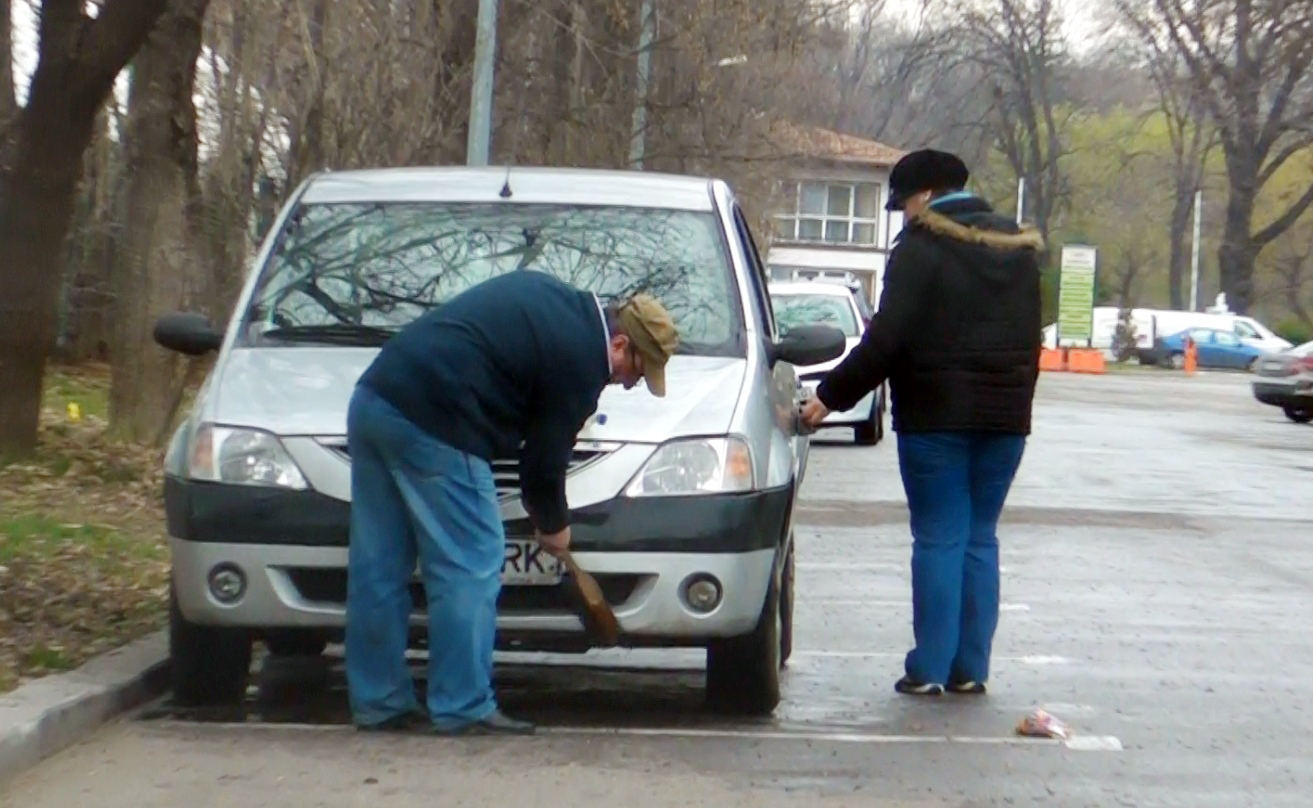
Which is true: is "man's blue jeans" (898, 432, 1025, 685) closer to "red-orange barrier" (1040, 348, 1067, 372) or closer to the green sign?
the green sign

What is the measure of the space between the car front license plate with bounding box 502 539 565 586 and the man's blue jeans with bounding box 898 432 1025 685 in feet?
5.14

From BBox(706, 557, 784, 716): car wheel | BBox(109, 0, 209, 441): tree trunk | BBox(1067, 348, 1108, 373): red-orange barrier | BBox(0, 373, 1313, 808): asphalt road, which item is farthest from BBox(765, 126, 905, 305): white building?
BBox(706, 557, 784, 716): car wheel

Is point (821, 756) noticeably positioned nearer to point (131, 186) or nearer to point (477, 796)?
point (477, 796)

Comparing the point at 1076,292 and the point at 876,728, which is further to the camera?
the point at 1076,292

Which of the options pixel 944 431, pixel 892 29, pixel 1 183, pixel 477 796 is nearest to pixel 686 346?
pixel 944 431

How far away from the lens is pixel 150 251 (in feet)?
50.6

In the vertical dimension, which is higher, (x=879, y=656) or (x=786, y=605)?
(x=786, y=605)

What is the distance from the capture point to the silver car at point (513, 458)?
7.20 meters

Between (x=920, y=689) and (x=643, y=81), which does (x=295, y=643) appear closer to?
(x=920, y=689)

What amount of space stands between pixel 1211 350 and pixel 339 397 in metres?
62.3

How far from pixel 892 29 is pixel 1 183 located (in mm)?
56426

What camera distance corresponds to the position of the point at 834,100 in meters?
47.3

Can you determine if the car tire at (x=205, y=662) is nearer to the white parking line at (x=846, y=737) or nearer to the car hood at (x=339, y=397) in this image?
the car hood at (x=339, y=397)

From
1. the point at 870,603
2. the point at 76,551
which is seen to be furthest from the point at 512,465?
the point at 870,603
